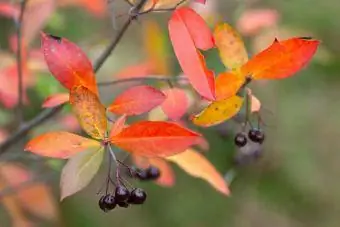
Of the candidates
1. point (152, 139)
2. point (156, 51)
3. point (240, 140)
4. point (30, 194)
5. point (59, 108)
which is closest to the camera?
point (152, 139)

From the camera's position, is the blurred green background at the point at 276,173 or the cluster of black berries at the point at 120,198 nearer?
the cluster of black berries at the point at 120,198

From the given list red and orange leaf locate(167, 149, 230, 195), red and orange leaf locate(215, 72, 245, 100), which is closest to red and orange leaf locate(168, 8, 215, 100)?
red and orange leaf locate(215, 72, 245, 100)

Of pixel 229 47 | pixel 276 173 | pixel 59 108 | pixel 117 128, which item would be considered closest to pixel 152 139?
pixel 117 128

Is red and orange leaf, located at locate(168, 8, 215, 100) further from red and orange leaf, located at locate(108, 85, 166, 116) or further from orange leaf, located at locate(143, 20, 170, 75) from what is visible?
orange leaf, located at locate(143, 20, 170, 75)

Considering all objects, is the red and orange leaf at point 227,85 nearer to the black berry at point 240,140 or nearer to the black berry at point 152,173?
the black berry at point 240,140

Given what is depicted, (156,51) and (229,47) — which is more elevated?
(229,47)

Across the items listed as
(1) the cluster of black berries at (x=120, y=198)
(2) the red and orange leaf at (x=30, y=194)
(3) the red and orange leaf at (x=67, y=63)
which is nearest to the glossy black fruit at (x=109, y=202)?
(1) the cluster of black berries at (x=120, y=198)

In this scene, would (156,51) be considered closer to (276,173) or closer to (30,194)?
(30,194)
